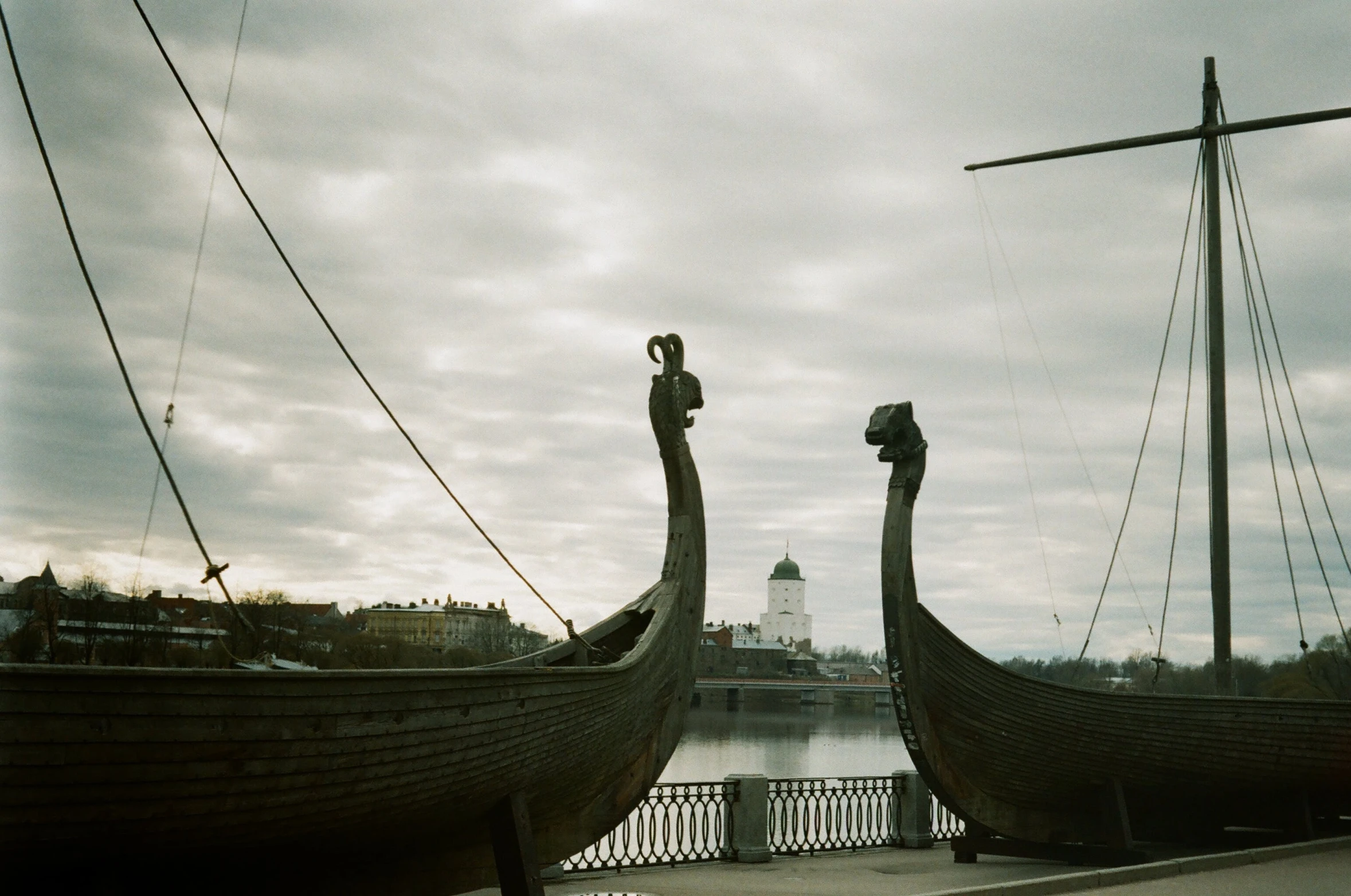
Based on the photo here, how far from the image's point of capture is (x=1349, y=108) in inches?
533

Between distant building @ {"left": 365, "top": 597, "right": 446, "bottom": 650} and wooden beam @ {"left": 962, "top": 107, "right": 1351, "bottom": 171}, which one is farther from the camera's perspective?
distant building @ {"left": 365, "top": 597, "right": 446, "bottom": 650}

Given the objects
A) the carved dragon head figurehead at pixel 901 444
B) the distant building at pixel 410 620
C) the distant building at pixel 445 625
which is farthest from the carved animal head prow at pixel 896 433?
the distant building at pixel 410 620

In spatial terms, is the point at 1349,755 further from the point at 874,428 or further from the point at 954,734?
the point at 874,428

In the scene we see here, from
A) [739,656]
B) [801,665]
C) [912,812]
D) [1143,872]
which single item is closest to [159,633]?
[912,812]

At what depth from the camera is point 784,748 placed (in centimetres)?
3594

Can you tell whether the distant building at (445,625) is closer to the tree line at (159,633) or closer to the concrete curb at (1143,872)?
the tree line at (159,633)

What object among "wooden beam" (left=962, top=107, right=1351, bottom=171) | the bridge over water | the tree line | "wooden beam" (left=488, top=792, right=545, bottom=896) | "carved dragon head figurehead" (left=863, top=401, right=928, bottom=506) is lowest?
the bridge over water

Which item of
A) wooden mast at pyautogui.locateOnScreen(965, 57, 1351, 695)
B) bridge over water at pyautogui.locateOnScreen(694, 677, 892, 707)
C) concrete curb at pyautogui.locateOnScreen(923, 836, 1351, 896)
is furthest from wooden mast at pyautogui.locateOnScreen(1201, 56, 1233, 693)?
bridge over water at pyautogui.locateOnScreen(694, 677, 892, 707)

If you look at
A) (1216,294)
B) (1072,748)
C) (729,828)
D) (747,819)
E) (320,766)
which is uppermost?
(1216,294)

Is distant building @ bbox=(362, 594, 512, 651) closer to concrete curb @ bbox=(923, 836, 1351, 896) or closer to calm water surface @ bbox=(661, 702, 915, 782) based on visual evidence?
calm water surface @ bbox=(661, 702, 915, 782)

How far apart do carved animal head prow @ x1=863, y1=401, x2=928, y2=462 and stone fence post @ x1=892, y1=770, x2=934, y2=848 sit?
3.91m

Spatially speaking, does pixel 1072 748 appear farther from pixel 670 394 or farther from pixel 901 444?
pixel 670 394

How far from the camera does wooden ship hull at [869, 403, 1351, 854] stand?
10.1m

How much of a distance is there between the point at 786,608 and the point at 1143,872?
463ft
